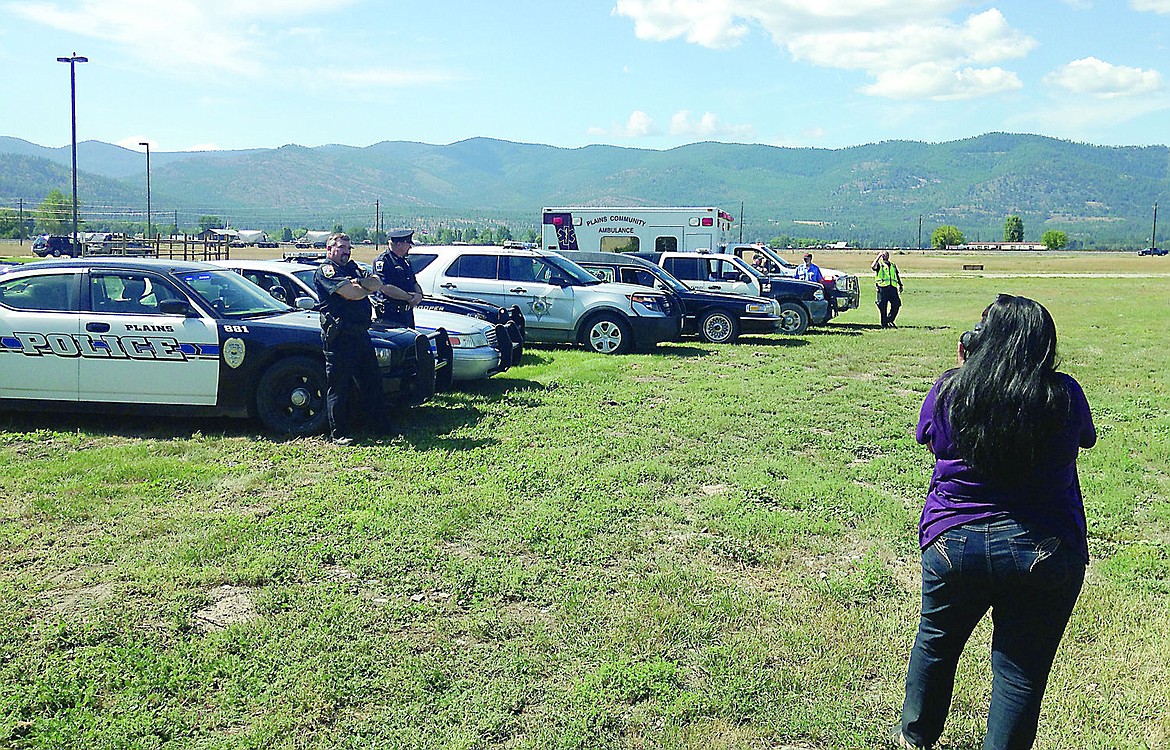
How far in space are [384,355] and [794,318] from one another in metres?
12.5

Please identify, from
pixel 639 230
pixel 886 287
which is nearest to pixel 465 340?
pixel 886 287

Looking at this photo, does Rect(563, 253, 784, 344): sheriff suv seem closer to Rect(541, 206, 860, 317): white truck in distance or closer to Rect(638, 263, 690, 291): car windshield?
Rect(638, 263, 690, 291): car windshield

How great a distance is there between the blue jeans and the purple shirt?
0.04m

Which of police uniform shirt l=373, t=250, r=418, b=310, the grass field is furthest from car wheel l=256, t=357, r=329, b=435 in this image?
police uniform shirt l=373, t=250, r=418, b=310

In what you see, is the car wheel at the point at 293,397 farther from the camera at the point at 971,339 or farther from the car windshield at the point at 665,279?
the car windshield at the point at 665,279

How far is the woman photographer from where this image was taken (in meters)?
2.98

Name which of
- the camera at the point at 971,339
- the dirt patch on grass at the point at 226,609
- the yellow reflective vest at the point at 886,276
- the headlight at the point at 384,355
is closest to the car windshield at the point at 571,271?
the headlight at the point at 384,355

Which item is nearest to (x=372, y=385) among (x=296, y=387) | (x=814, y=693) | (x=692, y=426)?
(x=296, y=387)

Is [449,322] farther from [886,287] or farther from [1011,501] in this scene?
[886,287]

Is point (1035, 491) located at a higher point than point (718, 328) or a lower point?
lower

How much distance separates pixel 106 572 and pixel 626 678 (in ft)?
9.37

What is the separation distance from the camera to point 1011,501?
10.0ft

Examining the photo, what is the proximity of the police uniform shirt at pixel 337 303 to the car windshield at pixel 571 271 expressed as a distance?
25.4 feet

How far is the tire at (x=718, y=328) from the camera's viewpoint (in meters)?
17.6
